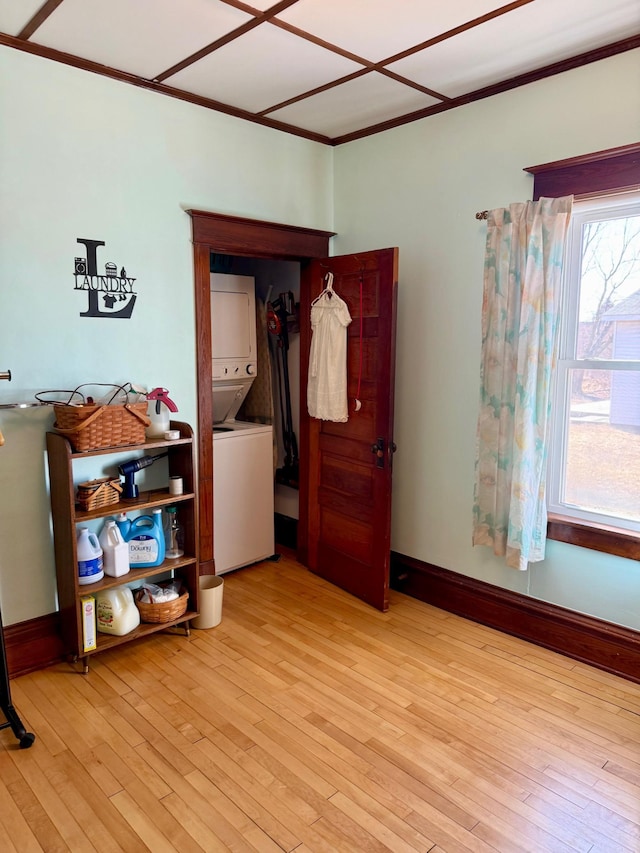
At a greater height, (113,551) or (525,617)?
(113,551)

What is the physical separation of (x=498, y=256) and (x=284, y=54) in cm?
131

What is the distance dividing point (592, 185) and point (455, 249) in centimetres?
77

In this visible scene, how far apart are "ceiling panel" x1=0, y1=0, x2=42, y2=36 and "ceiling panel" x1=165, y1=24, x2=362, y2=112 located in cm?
69

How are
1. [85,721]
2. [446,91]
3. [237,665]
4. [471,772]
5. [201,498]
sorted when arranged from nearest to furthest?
[471,772] < [85,721] < [237,665] < [446,91] < [201,498]

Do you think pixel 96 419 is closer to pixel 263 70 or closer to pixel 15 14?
pixel 15 14

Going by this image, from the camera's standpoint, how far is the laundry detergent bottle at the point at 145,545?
295cm

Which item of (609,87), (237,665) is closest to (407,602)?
(237,665)

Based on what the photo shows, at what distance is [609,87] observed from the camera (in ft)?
8.46

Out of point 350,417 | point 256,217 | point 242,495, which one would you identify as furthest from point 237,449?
point 256,217

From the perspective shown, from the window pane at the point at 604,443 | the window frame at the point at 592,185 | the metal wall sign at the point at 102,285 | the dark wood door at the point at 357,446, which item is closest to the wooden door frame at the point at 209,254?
the dark wood door at the point at 357,446

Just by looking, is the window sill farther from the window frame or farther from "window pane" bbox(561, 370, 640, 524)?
"window pane" bbox(561, 370, 640, 524)

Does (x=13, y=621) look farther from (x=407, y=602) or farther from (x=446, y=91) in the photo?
(x=446, y=91)

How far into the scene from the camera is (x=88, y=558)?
8.98ft

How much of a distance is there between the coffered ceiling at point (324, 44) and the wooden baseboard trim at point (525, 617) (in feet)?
7.69
